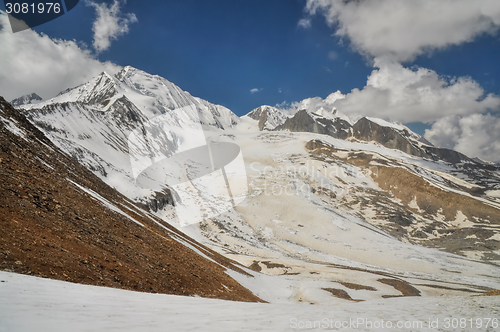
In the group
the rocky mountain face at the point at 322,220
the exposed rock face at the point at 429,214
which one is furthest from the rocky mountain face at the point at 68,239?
the exposed rock face at the point at 429,214

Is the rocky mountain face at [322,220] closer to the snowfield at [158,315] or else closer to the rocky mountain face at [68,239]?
the rocky mountain face at [68,239]

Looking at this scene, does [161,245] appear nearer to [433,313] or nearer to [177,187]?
[433,313]

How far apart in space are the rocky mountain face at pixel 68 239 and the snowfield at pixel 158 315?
89.8 inches

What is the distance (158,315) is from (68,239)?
793cm

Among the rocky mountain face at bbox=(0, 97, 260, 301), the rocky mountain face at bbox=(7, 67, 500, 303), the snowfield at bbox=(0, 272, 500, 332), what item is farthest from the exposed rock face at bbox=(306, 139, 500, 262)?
the rocky mountain face at bbox=(0, 97, 260, 301)

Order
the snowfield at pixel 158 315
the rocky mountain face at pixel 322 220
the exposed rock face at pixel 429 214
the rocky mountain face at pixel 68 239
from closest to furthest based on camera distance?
the snowfield at pixel 158 315 < the rocky mountain face at pixel 68 239 < the rocky mountain face at pixel 322 220 < the exposed rock face at pixel 429 214

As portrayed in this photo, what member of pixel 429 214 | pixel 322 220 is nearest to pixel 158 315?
pixel 322 220

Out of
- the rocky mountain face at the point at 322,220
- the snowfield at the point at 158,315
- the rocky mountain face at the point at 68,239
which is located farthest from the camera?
the rocky mountain face at the point at 322,220

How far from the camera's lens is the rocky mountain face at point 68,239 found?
→ 9898 mm

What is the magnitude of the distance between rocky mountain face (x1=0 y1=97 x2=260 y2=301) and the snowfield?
228 cm

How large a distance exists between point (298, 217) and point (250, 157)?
101427 millimetres

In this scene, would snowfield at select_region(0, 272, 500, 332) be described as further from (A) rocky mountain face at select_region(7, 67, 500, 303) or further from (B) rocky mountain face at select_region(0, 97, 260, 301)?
(A) rocky mountain face at select_region(7, 67, 500, 303)

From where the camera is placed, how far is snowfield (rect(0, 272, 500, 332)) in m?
5.29

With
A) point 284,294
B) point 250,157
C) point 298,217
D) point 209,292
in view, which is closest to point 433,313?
point 209,292
